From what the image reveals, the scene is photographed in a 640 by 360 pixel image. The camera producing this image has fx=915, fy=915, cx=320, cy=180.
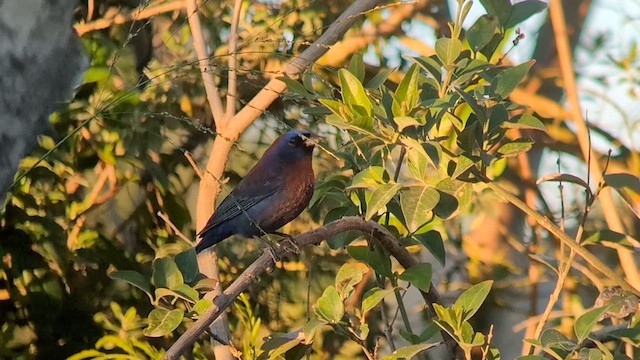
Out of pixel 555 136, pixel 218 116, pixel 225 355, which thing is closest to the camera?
pixel 225 355

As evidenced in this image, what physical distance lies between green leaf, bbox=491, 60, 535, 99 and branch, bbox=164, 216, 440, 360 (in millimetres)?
218

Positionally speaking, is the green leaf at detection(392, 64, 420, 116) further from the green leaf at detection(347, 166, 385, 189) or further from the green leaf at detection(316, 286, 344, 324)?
the green leaf at detection(316, 286, 344, 324)

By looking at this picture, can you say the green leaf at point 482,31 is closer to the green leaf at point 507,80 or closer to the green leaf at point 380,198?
the green leaf at point 507,80

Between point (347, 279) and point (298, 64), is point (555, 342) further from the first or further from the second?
point (298, 64)

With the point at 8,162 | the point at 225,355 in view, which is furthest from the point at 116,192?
the point at 225,355

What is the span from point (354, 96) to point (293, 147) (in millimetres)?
563

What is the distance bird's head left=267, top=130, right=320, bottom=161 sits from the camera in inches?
63.5

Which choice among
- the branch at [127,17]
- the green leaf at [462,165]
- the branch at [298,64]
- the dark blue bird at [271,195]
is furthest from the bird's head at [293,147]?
the green leaf at [462,165]

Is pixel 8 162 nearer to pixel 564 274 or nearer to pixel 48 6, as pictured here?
pixel 48 6

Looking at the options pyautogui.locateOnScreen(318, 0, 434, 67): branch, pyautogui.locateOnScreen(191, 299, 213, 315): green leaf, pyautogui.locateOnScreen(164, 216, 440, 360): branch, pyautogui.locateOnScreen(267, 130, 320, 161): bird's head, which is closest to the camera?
pyautogui.locateOnScreen(164, 216, 440, 360): branch

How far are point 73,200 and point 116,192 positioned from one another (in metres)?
0.08

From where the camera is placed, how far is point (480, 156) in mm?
1065

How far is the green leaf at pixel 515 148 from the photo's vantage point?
3.67 ft

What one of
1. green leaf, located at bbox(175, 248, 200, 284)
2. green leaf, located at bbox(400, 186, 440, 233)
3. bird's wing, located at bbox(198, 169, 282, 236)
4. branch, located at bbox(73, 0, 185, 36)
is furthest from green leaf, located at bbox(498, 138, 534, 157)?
branch, located at bbox(73, 0, 185, 36)
